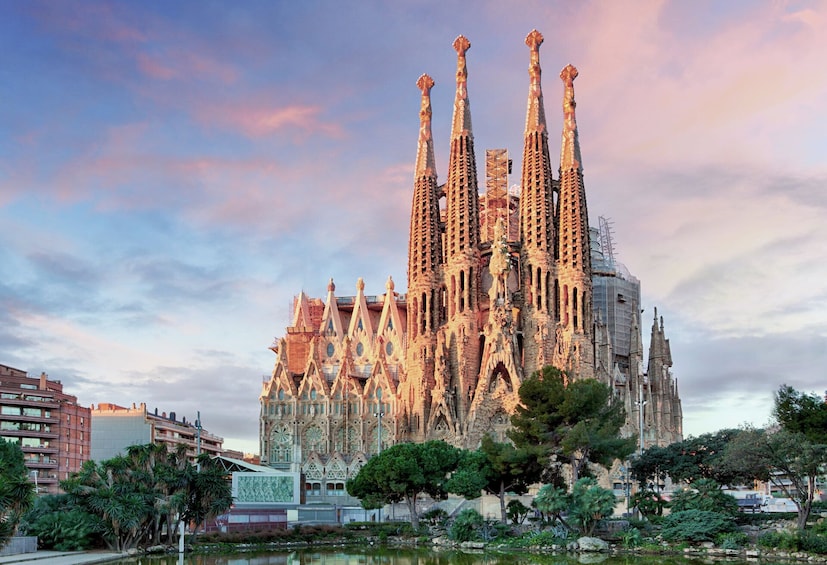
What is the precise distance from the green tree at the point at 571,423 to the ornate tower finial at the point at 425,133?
113 ft

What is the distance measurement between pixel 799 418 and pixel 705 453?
15872 millimetres

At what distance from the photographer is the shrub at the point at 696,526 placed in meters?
45.5

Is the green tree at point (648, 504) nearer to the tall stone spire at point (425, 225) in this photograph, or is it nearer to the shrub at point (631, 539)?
the shrub at point (631, 539)

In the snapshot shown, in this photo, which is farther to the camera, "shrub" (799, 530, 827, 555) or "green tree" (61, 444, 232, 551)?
"green tree" (61, 444, 232, 551)

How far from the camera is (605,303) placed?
3664 inches

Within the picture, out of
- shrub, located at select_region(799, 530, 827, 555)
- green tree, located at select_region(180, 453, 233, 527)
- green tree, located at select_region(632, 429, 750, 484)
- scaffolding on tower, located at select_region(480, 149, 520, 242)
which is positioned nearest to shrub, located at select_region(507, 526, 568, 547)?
shrub, located at select_region(799, 530, 827, 555)

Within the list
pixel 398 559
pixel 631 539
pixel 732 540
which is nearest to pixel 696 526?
pixel 732 540

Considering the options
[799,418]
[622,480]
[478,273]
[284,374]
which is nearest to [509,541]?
[799,418]

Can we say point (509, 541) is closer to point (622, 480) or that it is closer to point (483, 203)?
point (622, 480)

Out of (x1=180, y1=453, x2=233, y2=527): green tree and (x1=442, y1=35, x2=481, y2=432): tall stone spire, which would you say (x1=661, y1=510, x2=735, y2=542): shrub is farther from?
(x1=442, y1=35, x2=481, y2=432): tall stone spire

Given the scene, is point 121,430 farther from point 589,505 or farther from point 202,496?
point 589,505

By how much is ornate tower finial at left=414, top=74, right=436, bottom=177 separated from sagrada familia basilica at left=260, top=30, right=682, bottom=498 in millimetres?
116

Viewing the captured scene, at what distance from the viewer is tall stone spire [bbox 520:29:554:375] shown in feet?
269

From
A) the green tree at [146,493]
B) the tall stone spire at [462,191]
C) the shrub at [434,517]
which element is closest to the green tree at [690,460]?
the shrub at [434,517]
